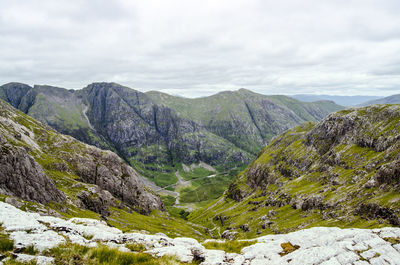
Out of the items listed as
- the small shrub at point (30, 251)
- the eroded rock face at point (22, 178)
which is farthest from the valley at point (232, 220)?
the eroded rock face at point (22, 178)

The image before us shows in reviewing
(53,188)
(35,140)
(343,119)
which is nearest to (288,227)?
(343,119)

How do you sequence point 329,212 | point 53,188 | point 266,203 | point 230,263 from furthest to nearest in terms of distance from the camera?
point 266,203, point 329,212, point 53,188, point 230,263

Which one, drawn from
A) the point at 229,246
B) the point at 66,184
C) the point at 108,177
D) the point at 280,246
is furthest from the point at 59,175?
the point at 280,246

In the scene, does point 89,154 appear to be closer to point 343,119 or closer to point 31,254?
point 31,254

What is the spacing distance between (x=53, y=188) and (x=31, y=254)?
4598 inches

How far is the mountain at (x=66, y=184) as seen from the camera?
89688mm

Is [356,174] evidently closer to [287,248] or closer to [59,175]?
[287,248]

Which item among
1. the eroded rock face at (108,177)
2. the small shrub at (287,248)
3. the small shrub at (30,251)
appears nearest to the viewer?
the small shrub at (30,251)

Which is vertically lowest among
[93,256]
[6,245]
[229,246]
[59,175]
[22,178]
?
[59,175]

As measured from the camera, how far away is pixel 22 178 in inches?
3661

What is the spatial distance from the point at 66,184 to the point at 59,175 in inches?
668

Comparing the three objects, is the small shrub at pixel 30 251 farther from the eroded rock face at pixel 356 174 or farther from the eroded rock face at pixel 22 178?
the eroded rock face at pixel 356 174

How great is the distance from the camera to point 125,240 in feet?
65.4

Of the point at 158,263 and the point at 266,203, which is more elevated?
the point at 158,263
